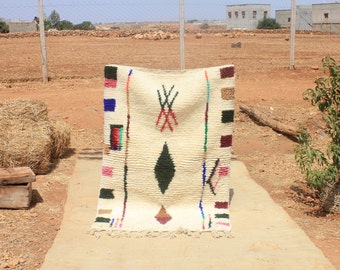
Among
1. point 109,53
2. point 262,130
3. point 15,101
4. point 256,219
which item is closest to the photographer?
point 256,219

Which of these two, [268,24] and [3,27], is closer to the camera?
[3,27]

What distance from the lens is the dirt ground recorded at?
14.6 feet

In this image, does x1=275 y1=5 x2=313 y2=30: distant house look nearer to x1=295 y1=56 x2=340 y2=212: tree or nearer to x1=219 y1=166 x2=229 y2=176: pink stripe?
x1=295 y1=56 x2=340 y2=212: tree

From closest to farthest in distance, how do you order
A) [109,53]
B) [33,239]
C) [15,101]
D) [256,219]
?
[33,239] → [256,219] → [15,101] → [109,53]

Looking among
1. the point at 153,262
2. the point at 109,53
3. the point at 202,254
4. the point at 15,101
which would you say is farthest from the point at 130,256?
the point at 109,53

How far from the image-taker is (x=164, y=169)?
467 cm

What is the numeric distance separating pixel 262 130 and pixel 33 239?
15.8ft

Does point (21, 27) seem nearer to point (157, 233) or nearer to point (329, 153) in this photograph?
point (329, 153)

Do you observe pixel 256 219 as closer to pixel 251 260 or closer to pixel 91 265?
pixel 251 260

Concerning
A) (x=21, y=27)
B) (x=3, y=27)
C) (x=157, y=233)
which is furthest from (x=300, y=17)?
(x=157, y=233)

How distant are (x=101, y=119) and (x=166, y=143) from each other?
4211 millimetres

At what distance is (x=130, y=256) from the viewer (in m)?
3.93

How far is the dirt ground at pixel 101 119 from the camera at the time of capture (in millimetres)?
4441

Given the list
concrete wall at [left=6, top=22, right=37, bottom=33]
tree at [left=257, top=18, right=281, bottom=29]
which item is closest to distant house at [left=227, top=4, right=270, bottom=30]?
tree at [left=257, top=18, right=281, bottom=29]
